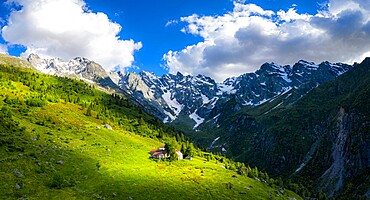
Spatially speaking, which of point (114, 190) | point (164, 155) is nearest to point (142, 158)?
point (164, 155)

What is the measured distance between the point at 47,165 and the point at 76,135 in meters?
51.2

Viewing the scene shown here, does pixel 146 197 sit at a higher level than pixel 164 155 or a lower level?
lower

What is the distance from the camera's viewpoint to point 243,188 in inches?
4451

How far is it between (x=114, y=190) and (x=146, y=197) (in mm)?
8707

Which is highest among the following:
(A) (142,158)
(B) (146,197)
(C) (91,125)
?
(C) (91,125)

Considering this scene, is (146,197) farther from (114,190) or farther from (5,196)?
(5,196)

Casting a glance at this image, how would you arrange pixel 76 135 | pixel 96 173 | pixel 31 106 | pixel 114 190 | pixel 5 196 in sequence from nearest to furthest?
pixel 5 196, pixel 114 190, pixel 96 173, pixel 76 135, pixel 31 106

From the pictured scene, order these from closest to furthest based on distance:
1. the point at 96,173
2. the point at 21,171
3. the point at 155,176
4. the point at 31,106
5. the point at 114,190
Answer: the point at 21,171
the point at 114,190
the point at 96,173
the point at 155,176
the point at 31,106

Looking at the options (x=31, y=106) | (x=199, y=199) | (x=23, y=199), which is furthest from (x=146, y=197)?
(x=31, y=106)

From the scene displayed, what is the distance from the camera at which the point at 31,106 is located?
6186 inches

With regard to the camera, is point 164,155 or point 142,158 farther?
point 164,155

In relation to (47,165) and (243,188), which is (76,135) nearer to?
(47,165)

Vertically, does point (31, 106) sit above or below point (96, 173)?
above

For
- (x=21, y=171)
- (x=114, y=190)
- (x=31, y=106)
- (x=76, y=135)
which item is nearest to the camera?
(x=21, y=171)
